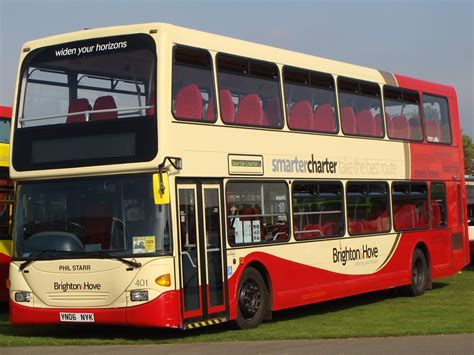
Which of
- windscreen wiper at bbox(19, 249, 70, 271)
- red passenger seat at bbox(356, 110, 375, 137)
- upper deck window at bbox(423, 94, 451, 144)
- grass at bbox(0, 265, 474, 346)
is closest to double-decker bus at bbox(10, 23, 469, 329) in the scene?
windscreen wiper at bbox(19, 249, 70, 271)

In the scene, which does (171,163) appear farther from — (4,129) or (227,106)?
(4,129)

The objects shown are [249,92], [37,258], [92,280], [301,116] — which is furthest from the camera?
[301,116]

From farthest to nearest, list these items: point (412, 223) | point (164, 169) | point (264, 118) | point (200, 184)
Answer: point (412, 223) < point (264, 118) < point (200, 184) < point (164, 169)

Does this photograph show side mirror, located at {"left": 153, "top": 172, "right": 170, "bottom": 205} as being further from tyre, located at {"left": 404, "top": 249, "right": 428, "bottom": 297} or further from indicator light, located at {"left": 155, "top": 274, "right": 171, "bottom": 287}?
tyre, located at {"left": 404, "top": 249, "right": 428, "bottom": 297}

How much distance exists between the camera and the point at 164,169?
484 inches

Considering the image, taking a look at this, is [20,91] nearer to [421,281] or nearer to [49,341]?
[49,341]

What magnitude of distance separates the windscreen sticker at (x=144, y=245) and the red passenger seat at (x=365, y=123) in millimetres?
6356

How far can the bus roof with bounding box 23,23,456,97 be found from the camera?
12.9m

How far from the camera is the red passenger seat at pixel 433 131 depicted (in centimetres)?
2017

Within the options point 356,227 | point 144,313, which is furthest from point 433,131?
point 144,313

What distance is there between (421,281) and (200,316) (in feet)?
26.4

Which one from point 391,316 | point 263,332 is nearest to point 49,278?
point 263,332

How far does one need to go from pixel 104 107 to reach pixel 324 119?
482 centimetres

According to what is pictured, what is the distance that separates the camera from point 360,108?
17.6 meters
